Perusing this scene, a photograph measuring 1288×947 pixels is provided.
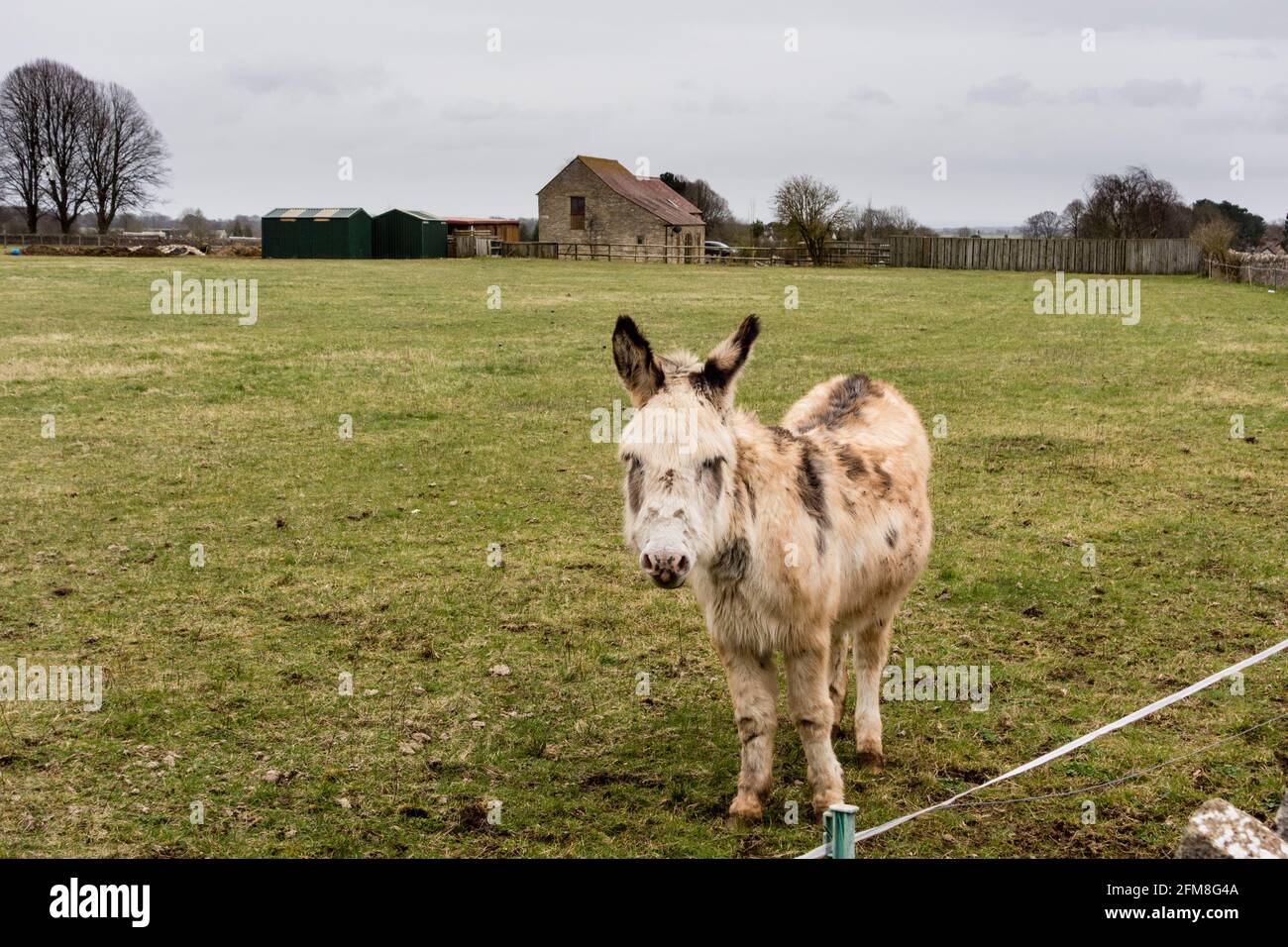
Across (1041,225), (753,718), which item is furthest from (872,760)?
(1041,225)

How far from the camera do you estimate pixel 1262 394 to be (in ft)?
60.7

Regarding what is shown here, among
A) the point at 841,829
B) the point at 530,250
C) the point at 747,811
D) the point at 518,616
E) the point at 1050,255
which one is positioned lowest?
the point at 747,811

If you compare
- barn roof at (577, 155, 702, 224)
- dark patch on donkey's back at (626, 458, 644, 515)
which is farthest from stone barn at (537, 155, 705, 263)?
dark patch on donkey's back at (626, 458, 644, 515)

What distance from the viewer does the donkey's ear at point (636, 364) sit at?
16.6 ft

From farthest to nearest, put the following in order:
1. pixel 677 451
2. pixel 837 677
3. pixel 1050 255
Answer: pixel 1050 255 → pixel 837 677 → pixel 677 451

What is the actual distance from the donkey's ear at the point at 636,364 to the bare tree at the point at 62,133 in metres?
97.9

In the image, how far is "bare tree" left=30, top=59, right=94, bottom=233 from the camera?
89.9 metres

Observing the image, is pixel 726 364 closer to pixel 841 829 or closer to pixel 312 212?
pixel 841 829

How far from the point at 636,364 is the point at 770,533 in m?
1.13

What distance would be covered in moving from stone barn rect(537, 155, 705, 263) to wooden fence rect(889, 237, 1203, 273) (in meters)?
15.6

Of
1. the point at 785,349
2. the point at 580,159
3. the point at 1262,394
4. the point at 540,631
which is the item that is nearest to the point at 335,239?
the point at 580,159

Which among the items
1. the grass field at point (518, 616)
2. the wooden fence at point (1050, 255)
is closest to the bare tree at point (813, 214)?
the wooden fence at point (1050, 255)

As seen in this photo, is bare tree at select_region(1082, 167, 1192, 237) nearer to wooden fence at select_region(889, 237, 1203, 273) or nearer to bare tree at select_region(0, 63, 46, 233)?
wooden fence at select_region(889, 237, 1203, 273)

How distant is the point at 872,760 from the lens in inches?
260
